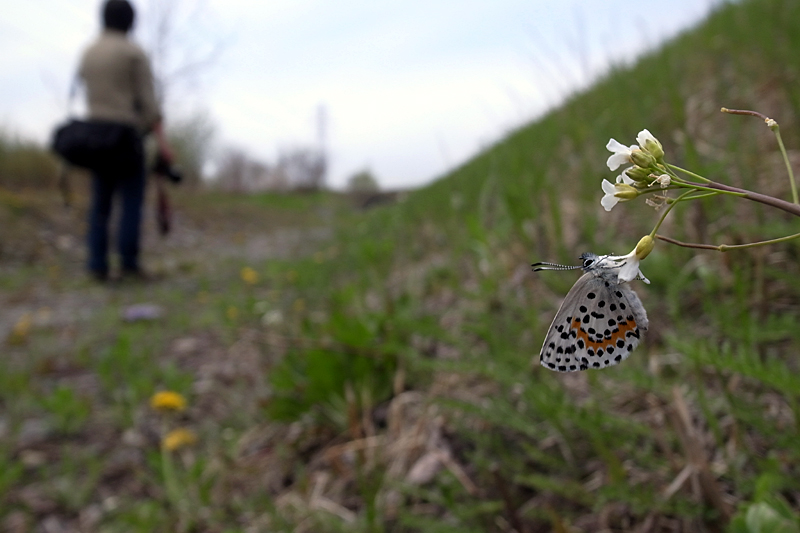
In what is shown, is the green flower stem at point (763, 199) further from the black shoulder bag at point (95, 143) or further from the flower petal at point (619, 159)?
the black shoulder bag at point (95, 143)

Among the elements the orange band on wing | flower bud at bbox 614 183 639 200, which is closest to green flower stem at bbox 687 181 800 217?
flower bud at bbox 614 183 639 200

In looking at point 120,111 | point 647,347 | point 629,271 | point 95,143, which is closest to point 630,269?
point 629,271

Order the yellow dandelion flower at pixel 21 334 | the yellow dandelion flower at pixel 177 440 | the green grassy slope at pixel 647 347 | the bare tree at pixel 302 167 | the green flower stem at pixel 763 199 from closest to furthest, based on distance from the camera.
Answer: the green flower stem at pixel 763 199
the green grassy slope at pixel 647 347
the yellow dandelion flower at pixel 177 440
the yellow dandelion flower at pixel 21 334
the bare tree at pixel 302 167

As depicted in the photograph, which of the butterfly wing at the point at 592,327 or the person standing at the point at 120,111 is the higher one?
the person standing at the point at 120,111

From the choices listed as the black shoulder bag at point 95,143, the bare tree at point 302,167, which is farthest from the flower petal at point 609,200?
the bare tree at point 302,167

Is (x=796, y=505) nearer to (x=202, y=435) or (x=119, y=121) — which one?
(x=202, y=435)

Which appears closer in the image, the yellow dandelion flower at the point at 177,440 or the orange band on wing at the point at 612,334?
the orange band on wing at the point at 612,334

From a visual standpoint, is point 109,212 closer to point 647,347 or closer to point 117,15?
point 117,15

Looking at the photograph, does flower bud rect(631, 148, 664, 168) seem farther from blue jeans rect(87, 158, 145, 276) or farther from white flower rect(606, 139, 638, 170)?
Answer: blue jeans rect(87, 158, 145, 276)
